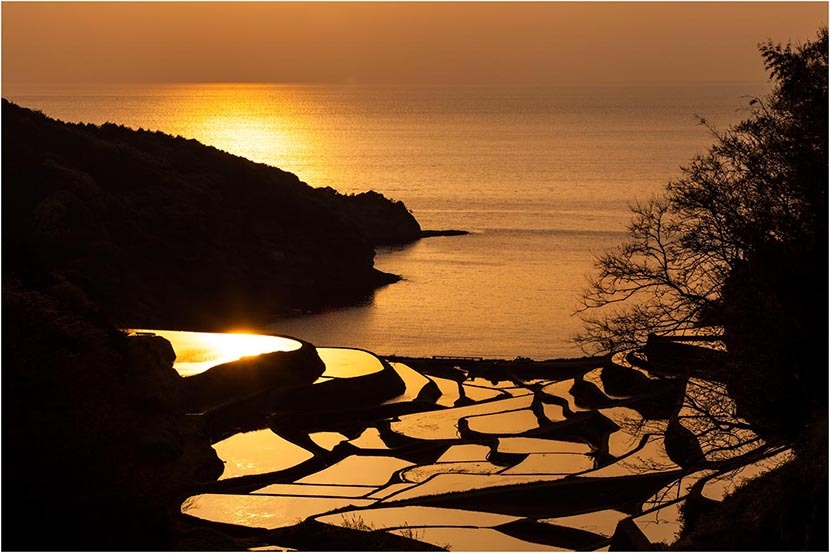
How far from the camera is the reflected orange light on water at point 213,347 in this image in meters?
49.4

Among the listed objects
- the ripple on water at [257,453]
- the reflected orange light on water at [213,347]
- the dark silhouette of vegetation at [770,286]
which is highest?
the dark silhouette of vegetation at [770,286]

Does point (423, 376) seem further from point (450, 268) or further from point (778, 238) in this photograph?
point (450, 268)

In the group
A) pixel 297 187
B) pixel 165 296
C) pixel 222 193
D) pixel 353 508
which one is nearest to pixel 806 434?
pixel 353 508

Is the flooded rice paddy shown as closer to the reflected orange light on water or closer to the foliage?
the foliage

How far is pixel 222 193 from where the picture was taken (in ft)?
366

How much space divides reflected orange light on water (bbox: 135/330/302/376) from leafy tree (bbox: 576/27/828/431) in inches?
1045

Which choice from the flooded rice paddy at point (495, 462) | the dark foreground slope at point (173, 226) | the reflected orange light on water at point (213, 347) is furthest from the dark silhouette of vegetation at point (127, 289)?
the flooded rice paddy at point (495, 462)

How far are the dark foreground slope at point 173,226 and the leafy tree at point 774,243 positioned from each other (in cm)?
5533

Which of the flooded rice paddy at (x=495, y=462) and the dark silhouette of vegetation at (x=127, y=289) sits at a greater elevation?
the dark silhouette of vegetation at (x=127, y=289)

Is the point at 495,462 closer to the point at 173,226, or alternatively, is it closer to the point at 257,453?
the point at 257,453

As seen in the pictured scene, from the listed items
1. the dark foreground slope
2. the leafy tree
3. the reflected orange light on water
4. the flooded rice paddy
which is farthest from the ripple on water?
the dark foreground slope

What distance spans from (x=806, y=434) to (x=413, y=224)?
118027mm

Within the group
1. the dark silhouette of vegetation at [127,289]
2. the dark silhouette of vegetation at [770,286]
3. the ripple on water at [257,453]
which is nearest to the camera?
the dark silhouette of vegetation at [770,286]

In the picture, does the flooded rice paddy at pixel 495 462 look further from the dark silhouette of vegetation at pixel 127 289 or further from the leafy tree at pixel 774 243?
the dark silhouette of vegetation at pixel 127 289
